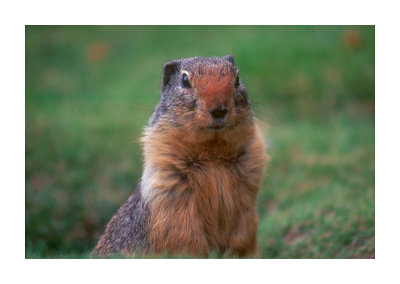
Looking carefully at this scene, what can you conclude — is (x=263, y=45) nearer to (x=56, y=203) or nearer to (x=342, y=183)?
(x=342, y=183)

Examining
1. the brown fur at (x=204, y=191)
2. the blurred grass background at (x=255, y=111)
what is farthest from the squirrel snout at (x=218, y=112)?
the blurred grass background at (x=255, y=111)

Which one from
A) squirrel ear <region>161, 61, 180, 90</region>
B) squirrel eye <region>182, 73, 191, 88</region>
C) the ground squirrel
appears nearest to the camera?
the ground squirrel

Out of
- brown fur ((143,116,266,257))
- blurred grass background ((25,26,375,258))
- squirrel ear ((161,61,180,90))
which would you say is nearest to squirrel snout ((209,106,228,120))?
brown fur ((143,116,266,257))

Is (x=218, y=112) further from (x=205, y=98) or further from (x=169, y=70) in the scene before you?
(x=169, y=70)

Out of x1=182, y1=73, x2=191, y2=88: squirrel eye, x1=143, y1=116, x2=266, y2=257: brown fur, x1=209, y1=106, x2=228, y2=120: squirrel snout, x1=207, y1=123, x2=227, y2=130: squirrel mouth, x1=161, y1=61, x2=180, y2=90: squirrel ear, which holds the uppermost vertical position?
x1=161, y1=61, x2=180, y2=90: squirrel ear

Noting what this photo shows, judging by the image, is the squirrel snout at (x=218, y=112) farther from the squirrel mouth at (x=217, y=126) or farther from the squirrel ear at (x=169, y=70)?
the squirrel ear at (x=169, y=70)

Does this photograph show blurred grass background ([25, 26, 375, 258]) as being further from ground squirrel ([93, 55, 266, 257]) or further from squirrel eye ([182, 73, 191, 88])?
squirrel eye ([182, 73, 191, 88])
